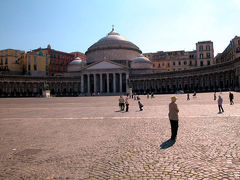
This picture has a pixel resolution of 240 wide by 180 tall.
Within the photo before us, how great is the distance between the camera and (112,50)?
9938 cm

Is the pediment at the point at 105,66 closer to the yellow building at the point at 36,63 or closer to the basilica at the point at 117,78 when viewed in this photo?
the basilica at the point at 117,78

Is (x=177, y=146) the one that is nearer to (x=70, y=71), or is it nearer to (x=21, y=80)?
(x=21, y=80)

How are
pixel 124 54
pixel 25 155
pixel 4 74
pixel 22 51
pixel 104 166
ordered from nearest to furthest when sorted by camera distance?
pixel 104 166
pixel 25 155
pixel 4 74
pixel 22 51
pixel 124 54

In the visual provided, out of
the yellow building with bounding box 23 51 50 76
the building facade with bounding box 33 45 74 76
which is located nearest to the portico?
the yellow building with bounding box 23 51 50 76

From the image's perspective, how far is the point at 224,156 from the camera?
6547 millimetres

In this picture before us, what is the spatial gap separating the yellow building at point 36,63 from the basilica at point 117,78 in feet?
22.2

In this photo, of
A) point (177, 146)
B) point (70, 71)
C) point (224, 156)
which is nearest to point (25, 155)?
point (177, 146)

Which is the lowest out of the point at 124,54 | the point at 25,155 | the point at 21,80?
the point at 25,155

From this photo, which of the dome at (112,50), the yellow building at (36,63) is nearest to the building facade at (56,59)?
the yellow building at (36,63)

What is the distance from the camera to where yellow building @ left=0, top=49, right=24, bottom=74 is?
8512cm

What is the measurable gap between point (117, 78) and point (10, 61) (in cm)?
4526

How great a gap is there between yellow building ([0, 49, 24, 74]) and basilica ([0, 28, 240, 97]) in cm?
837

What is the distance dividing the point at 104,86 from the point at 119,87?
648 centimetres

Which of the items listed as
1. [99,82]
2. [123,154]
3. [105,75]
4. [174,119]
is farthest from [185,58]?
[123,154]
